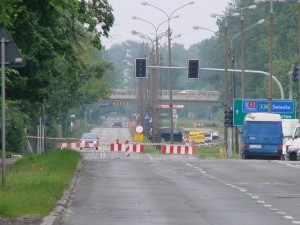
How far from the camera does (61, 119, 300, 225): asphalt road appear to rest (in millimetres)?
18984

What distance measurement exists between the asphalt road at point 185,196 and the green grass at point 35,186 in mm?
425

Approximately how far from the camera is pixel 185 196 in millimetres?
24328

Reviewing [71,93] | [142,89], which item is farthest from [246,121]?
[142,89]

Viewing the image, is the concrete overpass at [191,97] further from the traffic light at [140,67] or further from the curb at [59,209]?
the curb at [59,209]

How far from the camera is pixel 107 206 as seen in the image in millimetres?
21406

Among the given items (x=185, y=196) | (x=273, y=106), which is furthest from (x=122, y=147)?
(x=185, y=196)

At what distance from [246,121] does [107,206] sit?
1524 inches

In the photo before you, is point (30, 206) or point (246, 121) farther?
point (246, 121)

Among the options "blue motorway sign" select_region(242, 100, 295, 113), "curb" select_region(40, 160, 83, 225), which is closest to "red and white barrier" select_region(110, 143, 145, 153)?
"blue motorway sign" select_region(242, 100, 295, 113)

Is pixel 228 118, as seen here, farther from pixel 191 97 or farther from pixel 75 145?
pixel 191 97

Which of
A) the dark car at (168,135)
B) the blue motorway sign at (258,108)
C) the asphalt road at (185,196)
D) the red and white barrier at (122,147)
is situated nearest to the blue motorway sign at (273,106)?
the blue motorway sign at (258,108)

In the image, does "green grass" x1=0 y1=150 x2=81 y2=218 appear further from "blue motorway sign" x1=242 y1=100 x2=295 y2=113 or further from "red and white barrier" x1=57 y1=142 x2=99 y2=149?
"blue motorway sign" x1=242 y1=100 x2=295 y2=113

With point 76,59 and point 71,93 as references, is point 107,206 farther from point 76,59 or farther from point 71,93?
point 71,93

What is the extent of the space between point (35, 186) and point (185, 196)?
10.2ft
